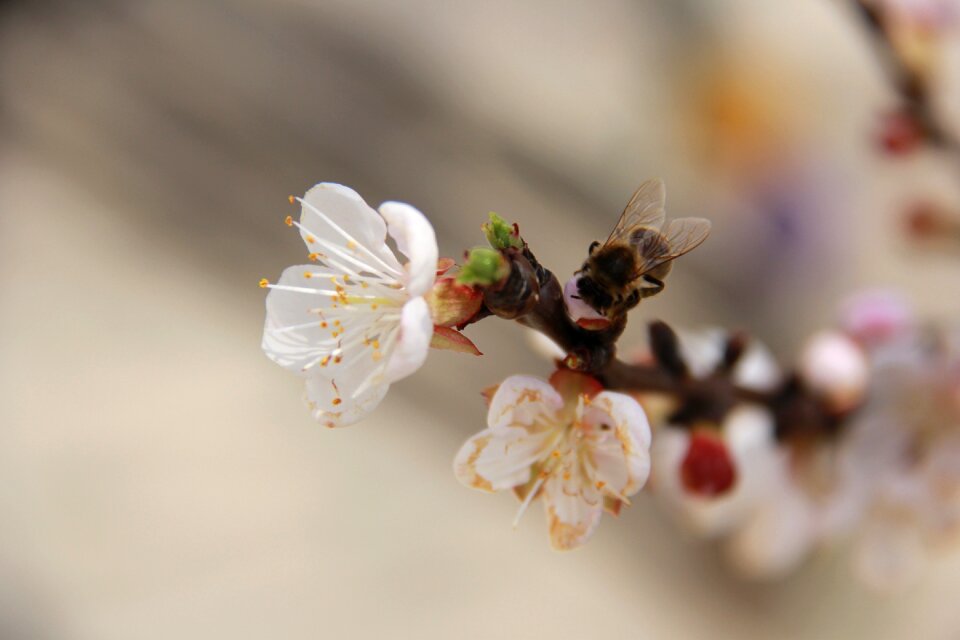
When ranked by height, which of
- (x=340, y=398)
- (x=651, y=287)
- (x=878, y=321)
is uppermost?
(x=878, y=321)

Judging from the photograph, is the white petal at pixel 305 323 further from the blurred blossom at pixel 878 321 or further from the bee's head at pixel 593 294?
the blurred blossom at pixel 878 321

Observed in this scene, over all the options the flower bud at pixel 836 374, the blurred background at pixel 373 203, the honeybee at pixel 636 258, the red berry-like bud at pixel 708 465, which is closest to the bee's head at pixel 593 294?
the honeybee at pixel 636 258

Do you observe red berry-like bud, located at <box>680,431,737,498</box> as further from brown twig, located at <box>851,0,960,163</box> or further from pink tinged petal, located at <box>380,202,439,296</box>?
Result: brown twig, located at <box>851,0,960,163</box>

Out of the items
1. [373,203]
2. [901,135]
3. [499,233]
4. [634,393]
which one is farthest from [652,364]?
[373,203]

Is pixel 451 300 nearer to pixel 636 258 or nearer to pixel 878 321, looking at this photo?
pixel 636 258

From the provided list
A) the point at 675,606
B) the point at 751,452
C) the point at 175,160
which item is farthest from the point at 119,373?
the point at 751,452

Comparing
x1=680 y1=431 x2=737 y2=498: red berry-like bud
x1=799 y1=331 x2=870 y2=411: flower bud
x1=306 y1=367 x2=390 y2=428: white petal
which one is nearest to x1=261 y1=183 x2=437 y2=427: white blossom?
x1=306 y1=367 x2=390 y2=428: white petal
